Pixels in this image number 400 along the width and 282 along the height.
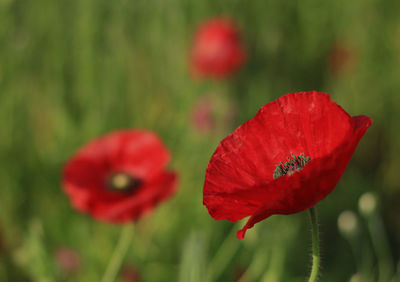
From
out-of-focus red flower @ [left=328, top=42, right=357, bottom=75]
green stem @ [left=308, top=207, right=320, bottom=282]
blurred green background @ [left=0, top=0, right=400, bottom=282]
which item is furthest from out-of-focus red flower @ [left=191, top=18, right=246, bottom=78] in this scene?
green stem @ [left=308, top=207, right=320, bottom=282]

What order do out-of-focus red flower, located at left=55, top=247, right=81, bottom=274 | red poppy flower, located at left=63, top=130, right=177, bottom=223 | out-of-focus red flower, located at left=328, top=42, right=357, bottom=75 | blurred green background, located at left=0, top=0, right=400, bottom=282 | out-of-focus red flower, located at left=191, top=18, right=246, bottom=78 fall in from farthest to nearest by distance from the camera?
out-of-focus red flower, located at left=328, top=42, right=357, bottom=75 < out-of-focus red flower, located at left=191, top=18, right=246, bottom=78 < blurred green background, located at left=0, top=0, right=400, bottom=282 < out-of-focus red flower, located at left=55, top=247, right=81, bottom=274 < red poppy flower, located at left=63, top=130, right=177, bottom=223

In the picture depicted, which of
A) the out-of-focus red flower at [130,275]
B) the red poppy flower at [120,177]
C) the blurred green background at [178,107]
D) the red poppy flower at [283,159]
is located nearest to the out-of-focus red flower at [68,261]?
the blurred green background at [178,107]

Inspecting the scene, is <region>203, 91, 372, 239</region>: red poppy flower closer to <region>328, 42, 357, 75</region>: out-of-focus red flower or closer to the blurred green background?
the blurred green background

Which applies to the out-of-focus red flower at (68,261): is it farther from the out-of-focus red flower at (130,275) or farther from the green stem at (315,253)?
the green stem at (315,253)

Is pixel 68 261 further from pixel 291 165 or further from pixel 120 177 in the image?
pixel 291 165

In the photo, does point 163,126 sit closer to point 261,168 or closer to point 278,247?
point 278,247

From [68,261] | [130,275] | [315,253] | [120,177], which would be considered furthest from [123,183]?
[315,253]
